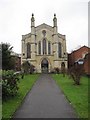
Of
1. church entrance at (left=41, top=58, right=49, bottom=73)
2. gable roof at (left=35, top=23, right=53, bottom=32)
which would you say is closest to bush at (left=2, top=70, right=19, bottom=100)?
church entrance at (left=41, top=58, right=49, bottom=73)

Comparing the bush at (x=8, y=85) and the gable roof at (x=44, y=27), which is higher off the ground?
the gable roof at (x=44, y=27)

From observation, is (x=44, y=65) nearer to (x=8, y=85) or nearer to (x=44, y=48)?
(x=44, y=48)

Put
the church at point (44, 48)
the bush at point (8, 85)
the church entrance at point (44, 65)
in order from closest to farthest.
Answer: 1. the bush at point (8, 85)
2. the church at point (44, 48)
3. the church entrance at point (44, 65)

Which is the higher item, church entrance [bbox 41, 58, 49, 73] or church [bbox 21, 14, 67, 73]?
church [bbox 21, 14, 67, 73]

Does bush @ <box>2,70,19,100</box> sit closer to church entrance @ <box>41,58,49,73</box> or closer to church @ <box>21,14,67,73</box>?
church @ <box>21,14,67,73</box>

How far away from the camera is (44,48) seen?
315ft

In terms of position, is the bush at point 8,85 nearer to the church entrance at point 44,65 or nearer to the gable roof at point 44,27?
the church entrance at point 44,65

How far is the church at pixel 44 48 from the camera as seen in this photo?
9506cm

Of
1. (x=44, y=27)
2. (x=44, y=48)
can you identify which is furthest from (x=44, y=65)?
(x=44, y=27)

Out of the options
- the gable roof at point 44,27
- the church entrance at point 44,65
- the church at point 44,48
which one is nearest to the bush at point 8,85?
the church at point 44,48

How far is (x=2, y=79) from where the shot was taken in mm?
20891

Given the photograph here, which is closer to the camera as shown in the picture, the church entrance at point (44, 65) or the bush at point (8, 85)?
the bush at point (8, 85)

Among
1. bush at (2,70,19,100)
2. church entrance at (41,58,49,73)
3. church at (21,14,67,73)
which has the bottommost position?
bush at (2,70,19,100)

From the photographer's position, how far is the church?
95.1 m
